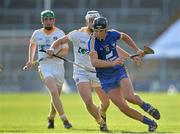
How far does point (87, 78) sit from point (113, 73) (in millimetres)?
1973

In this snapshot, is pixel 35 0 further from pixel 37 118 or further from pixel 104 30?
pixel 104 30

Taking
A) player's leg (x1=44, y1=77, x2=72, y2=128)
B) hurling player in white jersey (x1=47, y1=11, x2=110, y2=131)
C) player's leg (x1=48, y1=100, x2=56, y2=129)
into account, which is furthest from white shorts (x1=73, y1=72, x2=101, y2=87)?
player's leg (x1=48, y1=100, x2=56, y2=129)

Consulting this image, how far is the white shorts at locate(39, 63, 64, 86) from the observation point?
1991 cm

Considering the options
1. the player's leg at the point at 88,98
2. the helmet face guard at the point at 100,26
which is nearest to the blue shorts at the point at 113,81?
the helmet face guard at the point at 100,26

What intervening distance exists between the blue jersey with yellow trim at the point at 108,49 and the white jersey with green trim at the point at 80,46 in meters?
1.77

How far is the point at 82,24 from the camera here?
55.4 meters

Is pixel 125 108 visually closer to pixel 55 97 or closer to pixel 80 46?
pixel 80 46

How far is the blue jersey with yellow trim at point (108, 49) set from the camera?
55.5 feet

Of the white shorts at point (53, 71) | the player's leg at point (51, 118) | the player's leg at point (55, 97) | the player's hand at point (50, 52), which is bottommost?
the player's leg at point (51, 118)

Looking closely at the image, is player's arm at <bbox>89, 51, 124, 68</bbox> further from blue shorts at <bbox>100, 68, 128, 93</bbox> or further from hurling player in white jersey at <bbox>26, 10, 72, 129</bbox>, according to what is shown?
hurling player in white jersey at <bbox>26, 10, 72, 129</bbox>

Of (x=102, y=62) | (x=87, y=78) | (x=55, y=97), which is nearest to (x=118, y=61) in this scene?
(x=102, y=62)

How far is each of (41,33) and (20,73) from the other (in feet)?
106

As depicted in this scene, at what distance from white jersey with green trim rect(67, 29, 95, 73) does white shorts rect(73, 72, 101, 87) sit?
0.10 metres

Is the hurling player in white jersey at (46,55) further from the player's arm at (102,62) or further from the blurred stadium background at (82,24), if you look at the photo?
the blurred stadium background at (82,24)
